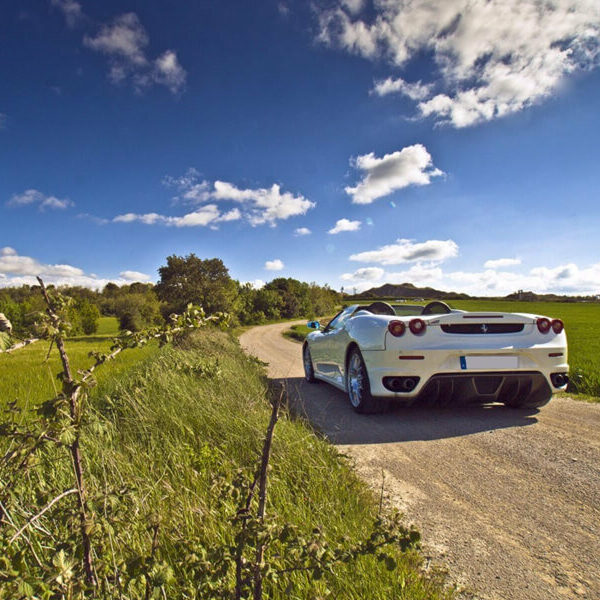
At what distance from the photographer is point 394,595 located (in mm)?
1581

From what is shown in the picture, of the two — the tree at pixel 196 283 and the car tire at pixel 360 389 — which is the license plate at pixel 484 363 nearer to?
the car tire at pixel 360 389

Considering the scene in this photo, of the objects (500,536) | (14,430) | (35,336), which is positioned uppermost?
(35,336)

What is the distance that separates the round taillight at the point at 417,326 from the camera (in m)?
4.40

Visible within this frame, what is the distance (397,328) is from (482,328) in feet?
3.12

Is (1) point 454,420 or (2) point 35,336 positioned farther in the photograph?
(1) point 454,420

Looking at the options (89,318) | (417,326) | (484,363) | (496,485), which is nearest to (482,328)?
(484,363)

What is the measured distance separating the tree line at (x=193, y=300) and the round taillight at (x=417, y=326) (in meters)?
2.75

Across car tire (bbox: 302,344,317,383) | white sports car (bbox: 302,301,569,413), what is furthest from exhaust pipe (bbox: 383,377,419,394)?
car tire (bbox: 302,344,317,383)

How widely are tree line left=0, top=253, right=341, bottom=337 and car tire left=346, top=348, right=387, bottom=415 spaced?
2392 mm

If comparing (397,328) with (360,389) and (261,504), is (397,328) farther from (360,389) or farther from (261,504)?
(261,504)

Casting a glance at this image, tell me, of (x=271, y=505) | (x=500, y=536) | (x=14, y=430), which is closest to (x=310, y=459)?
(x=271, y=505)

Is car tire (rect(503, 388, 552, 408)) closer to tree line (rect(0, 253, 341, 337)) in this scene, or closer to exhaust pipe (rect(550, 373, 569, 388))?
exhaust pipe (rect(550, 373, 569, 388))

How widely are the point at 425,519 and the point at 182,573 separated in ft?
4.72

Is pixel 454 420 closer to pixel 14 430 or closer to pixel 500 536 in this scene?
pixel 500 536
